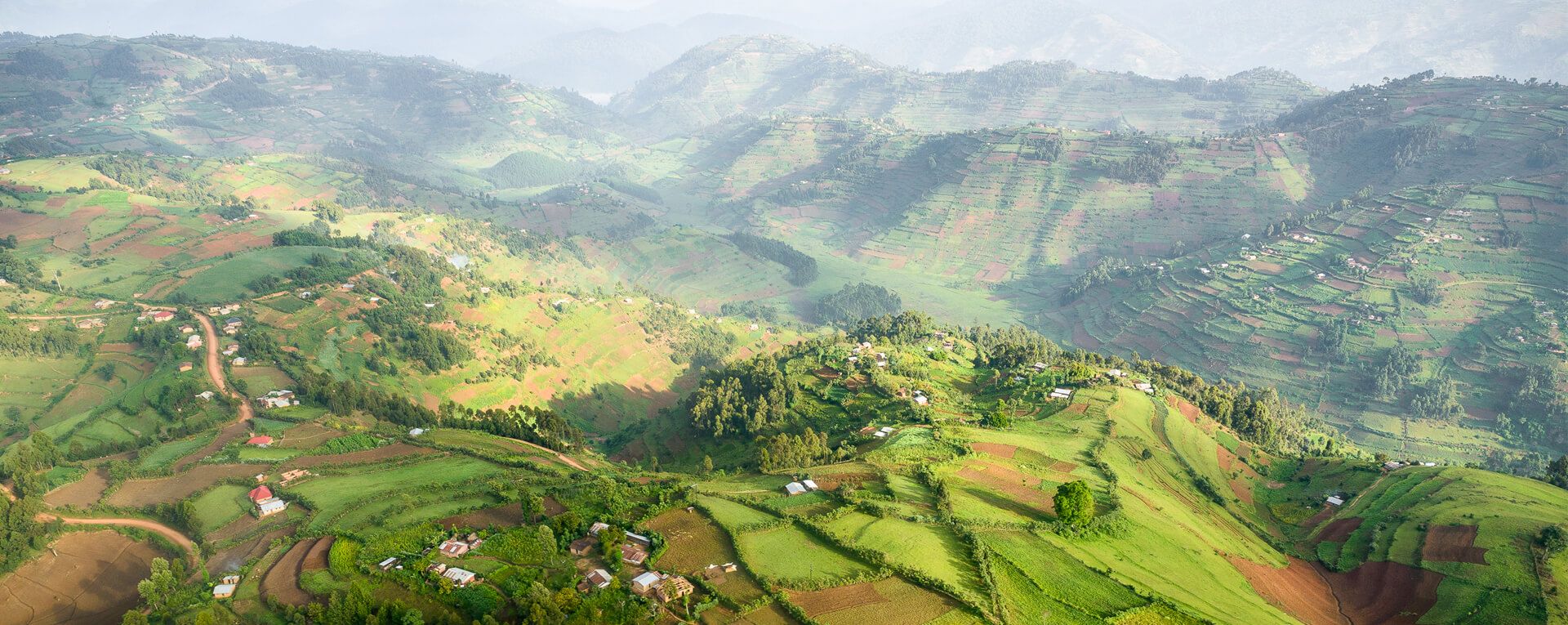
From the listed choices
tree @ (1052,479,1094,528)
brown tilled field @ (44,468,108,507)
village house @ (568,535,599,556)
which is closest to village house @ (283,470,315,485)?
brown tilled field @ (44,468,108,507)

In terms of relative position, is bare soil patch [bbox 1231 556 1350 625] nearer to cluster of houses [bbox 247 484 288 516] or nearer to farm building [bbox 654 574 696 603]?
farm building [bbox 654 574 696 603]

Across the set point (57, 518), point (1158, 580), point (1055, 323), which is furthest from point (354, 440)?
point (1055, 323)

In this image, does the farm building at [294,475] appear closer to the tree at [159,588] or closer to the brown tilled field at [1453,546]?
the tree at [159,588]

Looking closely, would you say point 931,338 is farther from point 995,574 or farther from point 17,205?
point 17,205

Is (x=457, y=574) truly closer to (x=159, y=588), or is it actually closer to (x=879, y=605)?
(x=159, y=588)

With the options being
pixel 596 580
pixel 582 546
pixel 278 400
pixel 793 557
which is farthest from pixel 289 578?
pixel 278 400

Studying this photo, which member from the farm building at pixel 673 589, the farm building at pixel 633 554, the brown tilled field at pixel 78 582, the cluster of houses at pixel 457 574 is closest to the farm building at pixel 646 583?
the farm building at pixel 673 589
